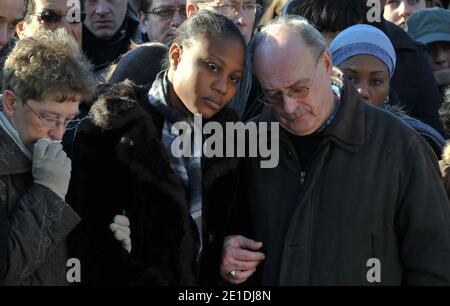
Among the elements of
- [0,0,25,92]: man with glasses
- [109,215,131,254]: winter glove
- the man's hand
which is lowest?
the man's hand

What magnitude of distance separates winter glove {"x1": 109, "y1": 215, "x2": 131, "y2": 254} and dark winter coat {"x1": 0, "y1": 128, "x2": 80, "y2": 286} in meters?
0.17

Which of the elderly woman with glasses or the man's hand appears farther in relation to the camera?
the man's hand

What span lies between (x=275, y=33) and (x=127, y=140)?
0.76 m

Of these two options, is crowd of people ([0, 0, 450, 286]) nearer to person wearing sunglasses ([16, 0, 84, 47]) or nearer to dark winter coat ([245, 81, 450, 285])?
dark winter coat ([245, 81, 450, 285])

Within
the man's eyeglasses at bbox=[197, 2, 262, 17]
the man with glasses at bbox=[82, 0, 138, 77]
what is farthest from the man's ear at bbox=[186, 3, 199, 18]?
the man with glasses at bbox=[82, 0, 138, 77]

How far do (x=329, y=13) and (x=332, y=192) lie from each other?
5.81 ft

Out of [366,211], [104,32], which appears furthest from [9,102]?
[104,32]

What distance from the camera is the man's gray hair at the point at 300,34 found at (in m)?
3.73

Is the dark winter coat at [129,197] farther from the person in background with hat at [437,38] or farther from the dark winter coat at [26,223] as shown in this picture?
the person in background with hat at [437,38]

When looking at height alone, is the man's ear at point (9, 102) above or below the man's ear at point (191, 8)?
below

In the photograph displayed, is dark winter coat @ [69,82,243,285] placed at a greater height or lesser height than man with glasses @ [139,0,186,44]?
lesser

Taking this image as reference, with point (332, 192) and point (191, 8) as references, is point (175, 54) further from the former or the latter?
point (191, 8)

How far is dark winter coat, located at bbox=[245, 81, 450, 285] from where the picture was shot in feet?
11.7

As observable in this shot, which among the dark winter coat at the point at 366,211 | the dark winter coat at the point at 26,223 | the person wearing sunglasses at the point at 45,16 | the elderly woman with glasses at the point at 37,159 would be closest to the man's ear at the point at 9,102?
the elderly woman with glasses at the point at 37,159
